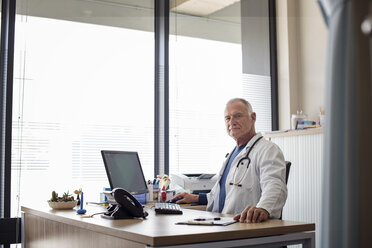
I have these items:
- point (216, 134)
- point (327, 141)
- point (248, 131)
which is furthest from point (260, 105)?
point (327, 141)

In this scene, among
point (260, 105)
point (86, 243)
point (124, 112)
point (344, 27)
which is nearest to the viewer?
point (344, 27)

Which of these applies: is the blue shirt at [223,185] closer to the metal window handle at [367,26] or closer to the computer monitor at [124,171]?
the computer monitor at [124,171]

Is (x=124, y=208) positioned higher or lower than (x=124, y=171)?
lower

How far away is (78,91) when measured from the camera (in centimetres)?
416

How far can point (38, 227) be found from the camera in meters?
3.05

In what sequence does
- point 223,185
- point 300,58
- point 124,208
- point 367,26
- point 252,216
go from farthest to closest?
point 300,58 → point 223,185 → point 124,208 → point 252,216 → point 367,26

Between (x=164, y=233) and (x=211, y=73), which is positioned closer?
(x=164, y=233)

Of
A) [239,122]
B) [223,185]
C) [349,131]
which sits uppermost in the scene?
[239,122]

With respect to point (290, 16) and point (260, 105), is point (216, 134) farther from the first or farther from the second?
point (290, 16)

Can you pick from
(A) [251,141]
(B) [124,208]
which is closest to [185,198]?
(A) [251,141]

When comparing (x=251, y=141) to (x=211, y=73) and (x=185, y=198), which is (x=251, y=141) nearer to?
(x=185, y=198)

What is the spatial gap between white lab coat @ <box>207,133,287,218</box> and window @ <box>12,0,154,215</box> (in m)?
1.34

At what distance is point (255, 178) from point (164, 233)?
1.25 metres

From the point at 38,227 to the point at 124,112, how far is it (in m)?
1.54
